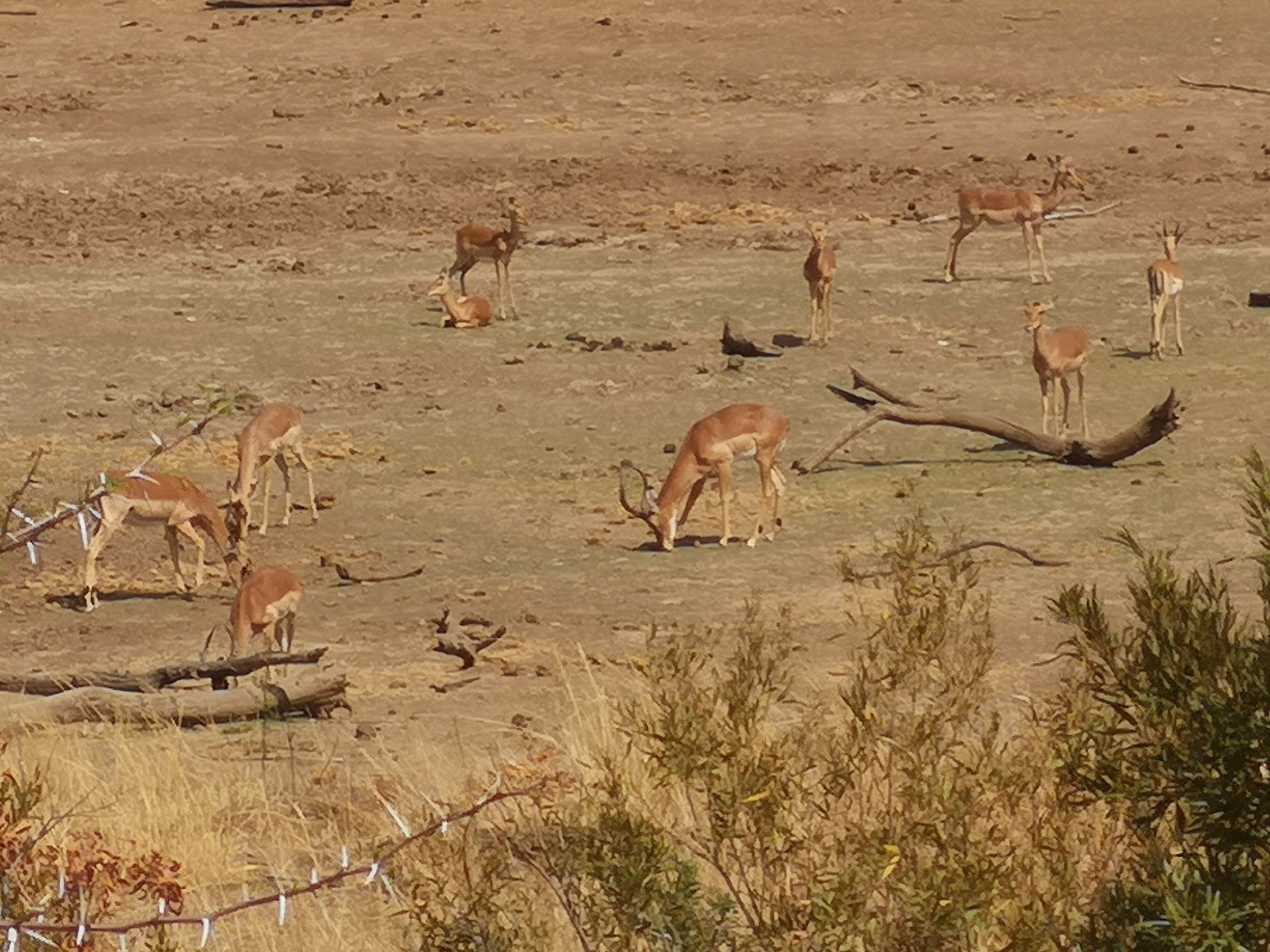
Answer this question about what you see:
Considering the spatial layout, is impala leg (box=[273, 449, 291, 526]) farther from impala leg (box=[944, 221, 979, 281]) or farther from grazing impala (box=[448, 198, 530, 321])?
impala leg (box=[944, 221, 979, 281])

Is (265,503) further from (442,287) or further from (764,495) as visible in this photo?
(442,287)

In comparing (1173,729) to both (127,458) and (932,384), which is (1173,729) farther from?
(932,384)

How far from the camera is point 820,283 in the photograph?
62.8 feet

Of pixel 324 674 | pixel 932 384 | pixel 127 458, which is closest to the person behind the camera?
pixel 324 674

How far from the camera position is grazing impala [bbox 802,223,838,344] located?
19.1 m

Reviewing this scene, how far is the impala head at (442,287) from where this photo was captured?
2028cm

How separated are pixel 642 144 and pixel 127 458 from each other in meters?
10.7

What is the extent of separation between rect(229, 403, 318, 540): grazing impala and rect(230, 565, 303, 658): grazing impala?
9.51ft

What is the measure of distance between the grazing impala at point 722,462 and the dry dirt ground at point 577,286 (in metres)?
0.21

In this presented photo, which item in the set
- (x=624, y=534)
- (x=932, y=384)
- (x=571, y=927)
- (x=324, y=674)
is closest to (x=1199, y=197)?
(x=932, y=384)

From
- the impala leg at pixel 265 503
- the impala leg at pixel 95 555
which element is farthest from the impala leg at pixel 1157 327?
the impala leg at pixel 95 555

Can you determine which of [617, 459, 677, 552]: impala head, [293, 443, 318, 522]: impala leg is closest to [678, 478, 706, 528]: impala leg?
[617, 459, 677, 552]: impala head

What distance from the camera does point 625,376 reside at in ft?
60.5

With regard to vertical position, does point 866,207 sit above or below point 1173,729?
below
